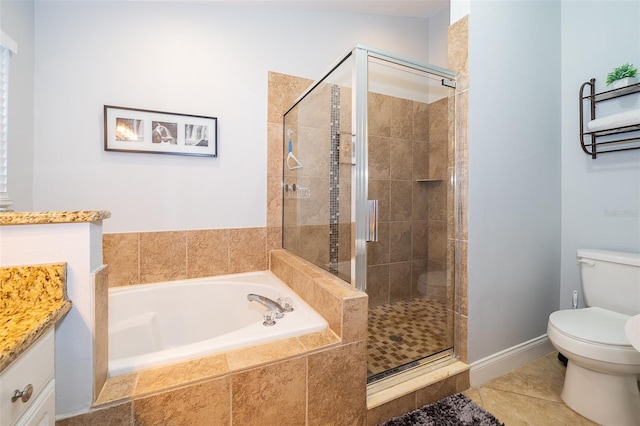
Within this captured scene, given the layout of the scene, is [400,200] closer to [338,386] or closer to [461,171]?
[461,171]

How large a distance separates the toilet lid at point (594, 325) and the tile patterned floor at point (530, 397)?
431 millimetres

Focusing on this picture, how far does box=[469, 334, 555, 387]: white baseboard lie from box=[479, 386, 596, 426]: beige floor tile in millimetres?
90

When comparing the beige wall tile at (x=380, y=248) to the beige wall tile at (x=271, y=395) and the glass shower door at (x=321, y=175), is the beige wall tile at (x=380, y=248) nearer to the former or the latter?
the glass shower door at (x=321, y=175)

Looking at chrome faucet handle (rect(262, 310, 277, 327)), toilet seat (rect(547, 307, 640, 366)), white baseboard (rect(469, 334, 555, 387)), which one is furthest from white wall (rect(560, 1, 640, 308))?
chrome faucet handle (rect(262, 310, 277, 327))

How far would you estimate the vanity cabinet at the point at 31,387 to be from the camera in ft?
1.79

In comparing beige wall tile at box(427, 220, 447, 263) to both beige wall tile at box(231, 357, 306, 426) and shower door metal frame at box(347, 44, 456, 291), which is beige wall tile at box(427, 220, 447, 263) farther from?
beige wall tile at box(231, 357, 306, 426)

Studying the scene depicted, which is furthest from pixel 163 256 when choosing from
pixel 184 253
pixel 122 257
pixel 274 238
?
pixel 274 238

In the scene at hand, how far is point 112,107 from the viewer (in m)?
1.78

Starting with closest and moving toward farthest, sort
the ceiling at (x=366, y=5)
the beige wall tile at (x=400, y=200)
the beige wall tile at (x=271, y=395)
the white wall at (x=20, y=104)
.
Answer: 1. the beige wall tile at (x=271, y=395)
2. the white wall at (x=20, y=104)
3. the beige wall tile at (x=400, y=200)
4. the ceiling at (x=366, y=5)

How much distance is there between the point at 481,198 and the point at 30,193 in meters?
2.70

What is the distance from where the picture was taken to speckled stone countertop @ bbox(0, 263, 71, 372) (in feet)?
2.16

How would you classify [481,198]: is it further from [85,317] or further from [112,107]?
[112,107]

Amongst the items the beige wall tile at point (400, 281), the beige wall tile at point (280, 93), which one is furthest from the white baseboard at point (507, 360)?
the beige wall tile at point (280, 93)

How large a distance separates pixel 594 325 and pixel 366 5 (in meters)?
2.78
